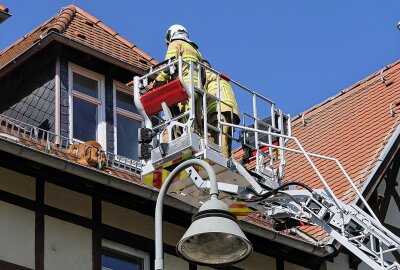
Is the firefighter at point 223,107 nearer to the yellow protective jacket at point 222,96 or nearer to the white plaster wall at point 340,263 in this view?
the yellow protective jacket at point 222,96

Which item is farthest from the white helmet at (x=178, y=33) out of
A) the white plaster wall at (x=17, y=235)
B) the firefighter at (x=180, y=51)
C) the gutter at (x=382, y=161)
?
the gutter at (x=382, y=161)

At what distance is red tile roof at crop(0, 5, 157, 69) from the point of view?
72.4ft

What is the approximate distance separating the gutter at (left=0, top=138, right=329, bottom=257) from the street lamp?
14.3 feet

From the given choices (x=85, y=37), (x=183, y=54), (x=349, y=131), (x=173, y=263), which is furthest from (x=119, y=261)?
(x=349, y=131)

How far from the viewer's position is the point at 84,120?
2094 cm

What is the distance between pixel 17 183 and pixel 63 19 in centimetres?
443

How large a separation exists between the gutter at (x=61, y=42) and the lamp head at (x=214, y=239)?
7.21 meters

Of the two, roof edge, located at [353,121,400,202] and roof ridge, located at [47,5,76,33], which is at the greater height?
roof ridge, located at [47,5,76,33]

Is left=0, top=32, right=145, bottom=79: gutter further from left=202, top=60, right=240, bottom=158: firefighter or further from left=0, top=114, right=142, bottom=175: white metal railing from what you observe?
left=202, top=60, right=240, bottom=158: firefighter

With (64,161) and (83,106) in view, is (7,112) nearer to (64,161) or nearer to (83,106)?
(83,106)

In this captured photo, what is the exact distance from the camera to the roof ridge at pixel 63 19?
21719mm

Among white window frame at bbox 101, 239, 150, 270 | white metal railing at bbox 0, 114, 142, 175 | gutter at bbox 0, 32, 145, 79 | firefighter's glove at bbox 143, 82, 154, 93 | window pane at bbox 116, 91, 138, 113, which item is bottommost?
white window frame at bbox 101, 239, 150, 270

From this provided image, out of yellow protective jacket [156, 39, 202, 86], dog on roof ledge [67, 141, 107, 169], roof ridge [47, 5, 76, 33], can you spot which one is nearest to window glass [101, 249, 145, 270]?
dog on roof ledge [67, 141, 107, 169]

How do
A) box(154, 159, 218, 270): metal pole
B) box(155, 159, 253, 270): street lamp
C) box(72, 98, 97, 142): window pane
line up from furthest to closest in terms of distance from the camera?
box(72, 98, 97, 142): window pane → box(155, 159, 253, 270): street lamp → box(154, 159, 218, 270): metal pole
